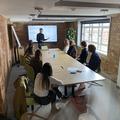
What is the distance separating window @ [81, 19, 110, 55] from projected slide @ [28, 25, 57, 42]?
1.85m

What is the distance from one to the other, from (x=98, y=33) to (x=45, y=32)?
11.2 feet

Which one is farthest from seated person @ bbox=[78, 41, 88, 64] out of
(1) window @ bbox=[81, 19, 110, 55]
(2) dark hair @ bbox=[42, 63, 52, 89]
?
(2) dark hair @ bbox=[42, 63, 52, 89]

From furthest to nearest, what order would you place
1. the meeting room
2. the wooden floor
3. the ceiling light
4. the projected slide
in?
the projected slide
the wooden floor
the meeting room
the ceiling light

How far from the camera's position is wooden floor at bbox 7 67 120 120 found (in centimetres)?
293

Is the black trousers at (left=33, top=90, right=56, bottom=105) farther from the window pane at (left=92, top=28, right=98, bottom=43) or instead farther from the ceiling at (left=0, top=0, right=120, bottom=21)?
the window pane at (left=92, top=28, right=98, bottom=43)

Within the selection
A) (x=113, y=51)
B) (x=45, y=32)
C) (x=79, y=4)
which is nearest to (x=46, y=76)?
(x=79, y=4)

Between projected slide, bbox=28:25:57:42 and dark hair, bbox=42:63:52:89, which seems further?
projected slide, bbox=28:25:57:42

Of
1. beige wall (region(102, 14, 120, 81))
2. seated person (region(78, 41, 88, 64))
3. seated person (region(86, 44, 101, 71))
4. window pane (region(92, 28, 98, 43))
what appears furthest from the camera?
window pane (region(92, 28, 98, 43))

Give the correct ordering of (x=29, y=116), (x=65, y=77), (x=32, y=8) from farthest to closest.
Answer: (x=65, y=77), (x=29, y=116), (x=32, y=8)

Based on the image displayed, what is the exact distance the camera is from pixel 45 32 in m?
8.45

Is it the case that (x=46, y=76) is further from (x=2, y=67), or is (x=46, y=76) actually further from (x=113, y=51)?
(x=113, y=51)

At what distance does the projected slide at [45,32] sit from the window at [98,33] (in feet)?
6.06

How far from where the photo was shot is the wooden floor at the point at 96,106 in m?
2.93

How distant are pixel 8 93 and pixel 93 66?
229 cm
